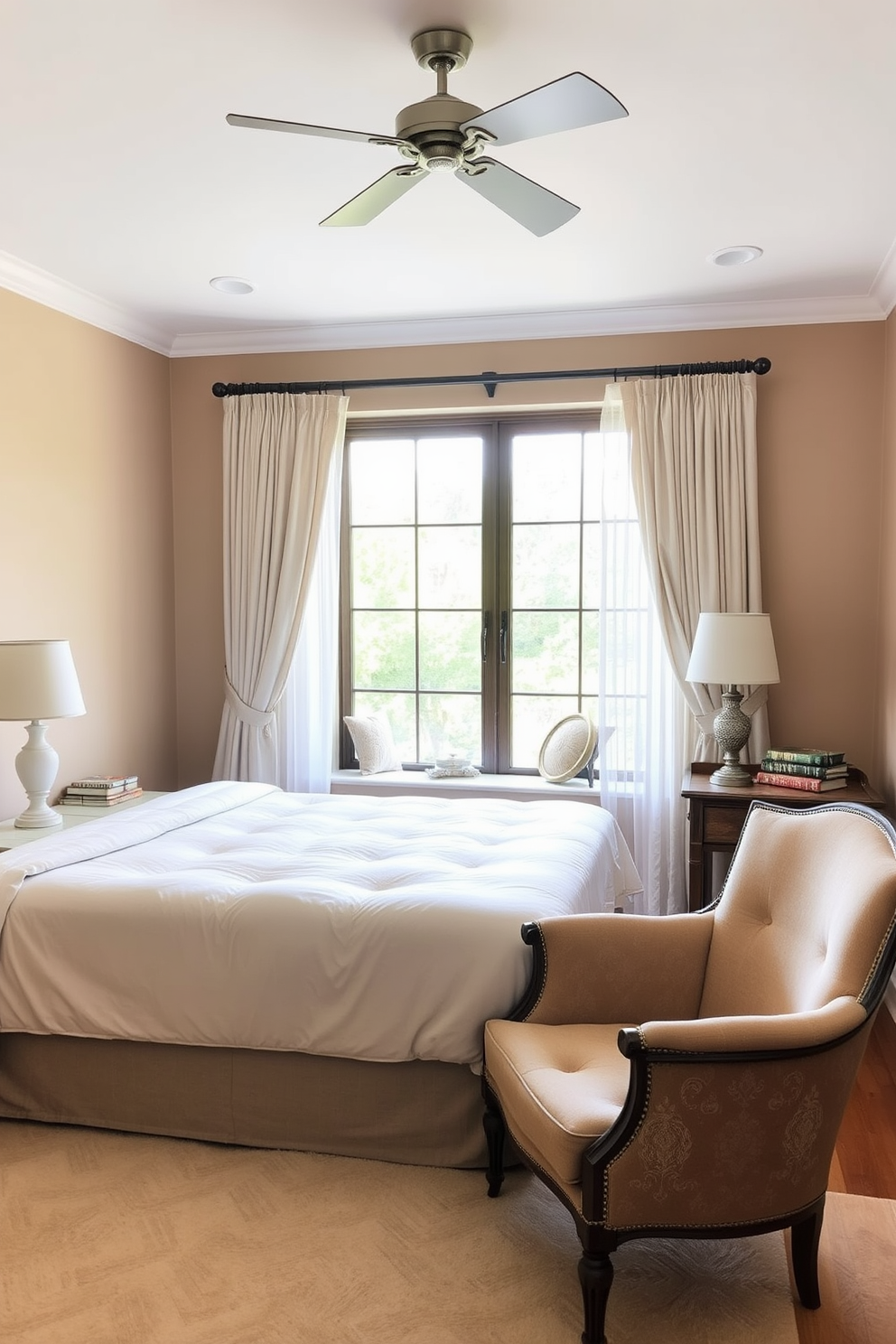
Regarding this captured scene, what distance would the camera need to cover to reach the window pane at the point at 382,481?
5.12m

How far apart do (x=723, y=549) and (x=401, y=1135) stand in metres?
2.84

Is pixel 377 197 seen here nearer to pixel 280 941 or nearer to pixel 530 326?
pixel 280 941

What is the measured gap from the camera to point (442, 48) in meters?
2.32

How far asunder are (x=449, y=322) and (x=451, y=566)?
1.16 meters

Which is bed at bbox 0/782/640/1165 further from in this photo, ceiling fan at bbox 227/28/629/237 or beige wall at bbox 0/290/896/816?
ceiling fan at bbox 227/28/629/237

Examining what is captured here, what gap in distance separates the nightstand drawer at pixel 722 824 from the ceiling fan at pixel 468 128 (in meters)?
2.22

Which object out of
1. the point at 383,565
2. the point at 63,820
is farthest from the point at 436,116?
the point at 383,565

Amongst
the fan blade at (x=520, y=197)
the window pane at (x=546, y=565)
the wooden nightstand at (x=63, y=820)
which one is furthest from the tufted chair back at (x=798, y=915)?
the window pane at (x=546, y=565)

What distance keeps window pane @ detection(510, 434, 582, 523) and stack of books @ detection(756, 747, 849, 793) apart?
1.57 meters

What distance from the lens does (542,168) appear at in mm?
3061

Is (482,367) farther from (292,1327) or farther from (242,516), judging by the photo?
(292,1327)

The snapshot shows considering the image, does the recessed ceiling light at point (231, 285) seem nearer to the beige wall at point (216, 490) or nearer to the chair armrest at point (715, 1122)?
the beige wall at point (216, 490)

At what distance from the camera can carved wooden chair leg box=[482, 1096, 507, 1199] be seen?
8.07ft

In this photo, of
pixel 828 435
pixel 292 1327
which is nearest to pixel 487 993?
pixel 292 1327
